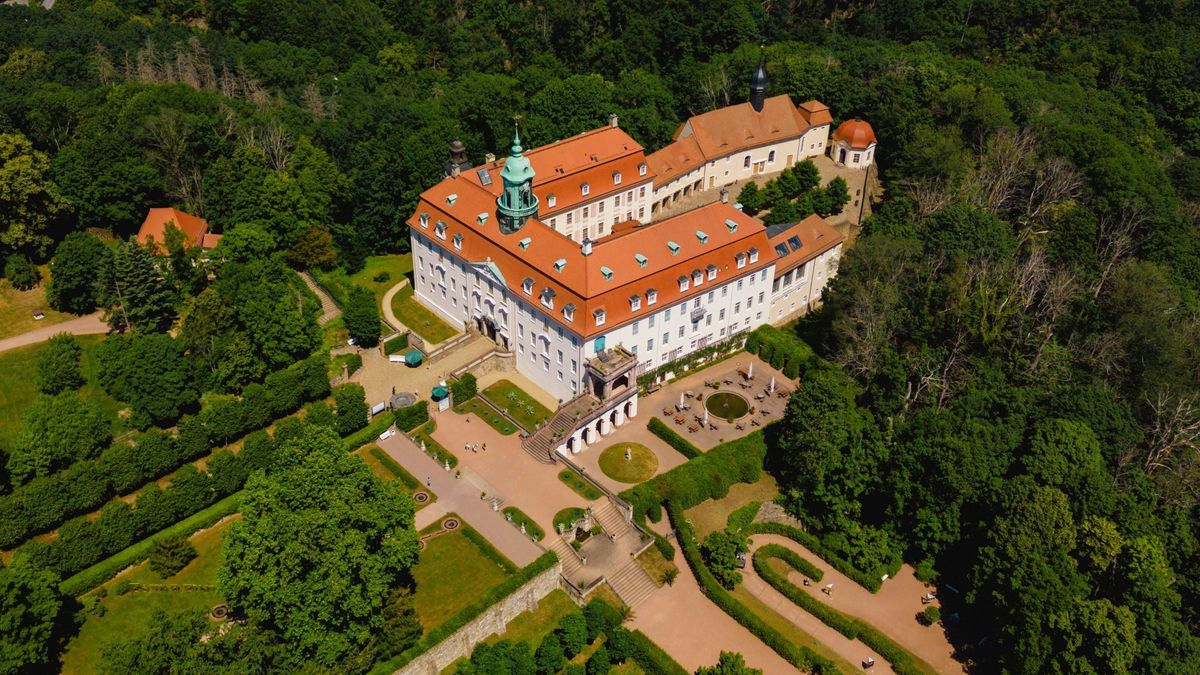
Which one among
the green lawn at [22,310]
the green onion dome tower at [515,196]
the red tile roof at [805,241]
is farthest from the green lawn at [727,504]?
the green lawn at [22,310]

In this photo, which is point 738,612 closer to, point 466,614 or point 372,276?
point 466,614

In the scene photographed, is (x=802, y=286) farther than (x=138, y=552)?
Yes

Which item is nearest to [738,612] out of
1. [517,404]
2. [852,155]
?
[517,404]

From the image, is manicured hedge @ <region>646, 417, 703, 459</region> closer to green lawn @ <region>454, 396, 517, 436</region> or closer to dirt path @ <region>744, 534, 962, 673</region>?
dirt path @ <region>744, 534, 962, 673</region>

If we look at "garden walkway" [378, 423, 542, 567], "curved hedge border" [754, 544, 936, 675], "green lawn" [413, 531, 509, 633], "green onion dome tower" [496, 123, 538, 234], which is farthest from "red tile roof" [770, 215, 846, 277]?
"green lawn" [413, 531, 509, 633]

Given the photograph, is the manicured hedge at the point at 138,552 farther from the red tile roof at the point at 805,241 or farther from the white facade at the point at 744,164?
the white facade at the point at 744,164

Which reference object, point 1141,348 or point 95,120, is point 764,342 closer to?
point 1141,348

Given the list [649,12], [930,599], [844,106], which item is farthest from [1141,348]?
[649,12]

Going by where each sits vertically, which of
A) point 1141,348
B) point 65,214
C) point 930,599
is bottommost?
point 930,599
